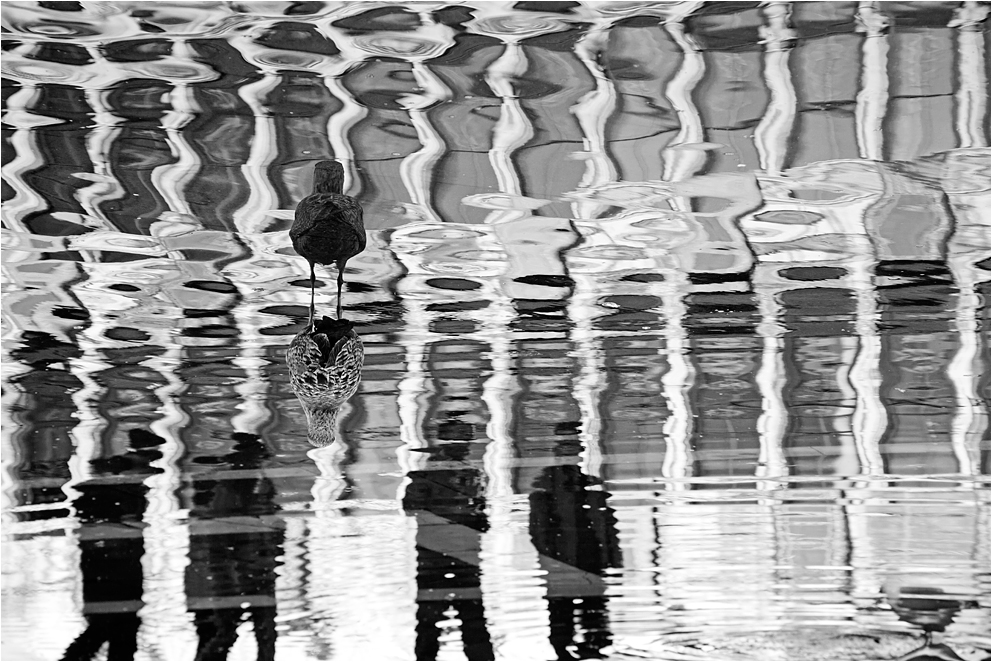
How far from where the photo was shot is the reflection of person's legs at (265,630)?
7.22 feet

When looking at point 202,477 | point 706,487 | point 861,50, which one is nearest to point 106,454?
point 202,477

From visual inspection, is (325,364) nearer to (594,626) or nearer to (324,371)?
(324,371)

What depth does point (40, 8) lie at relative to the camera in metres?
3.42

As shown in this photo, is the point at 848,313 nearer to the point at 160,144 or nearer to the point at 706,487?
the point at 706,487

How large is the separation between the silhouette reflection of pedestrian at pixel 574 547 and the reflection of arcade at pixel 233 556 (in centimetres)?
62

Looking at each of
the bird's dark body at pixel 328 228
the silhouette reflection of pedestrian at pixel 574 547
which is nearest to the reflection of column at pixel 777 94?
the bird's dark body at pixel 328 228

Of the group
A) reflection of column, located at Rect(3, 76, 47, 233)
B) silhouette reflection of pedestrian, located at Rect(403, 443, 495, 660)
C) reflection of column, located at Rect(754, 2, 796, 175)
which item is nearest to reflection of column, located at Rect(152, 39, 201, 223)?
reflection of column, located at Rect(3, 76, 47, 233)

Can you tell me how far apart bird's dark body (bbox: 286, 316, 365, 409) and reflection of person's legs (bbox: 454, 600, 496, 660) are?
2.82 ft

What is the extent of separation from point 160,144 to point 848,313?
7.87ft

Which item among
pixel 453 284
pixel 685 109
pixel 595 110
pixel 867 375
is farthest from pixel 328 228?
pixel 867 375

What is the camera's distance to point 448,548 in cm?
243

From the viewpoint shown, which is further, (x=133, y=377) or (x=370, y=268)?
(x=370, y=268)

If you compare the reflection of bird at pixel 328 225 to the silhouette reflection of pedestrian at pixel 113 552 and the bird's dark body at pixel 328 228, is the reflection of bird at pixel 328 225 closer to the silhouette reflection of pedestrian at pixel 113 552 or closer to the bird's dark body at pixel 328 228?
the bird's dark body at pixel 328 228

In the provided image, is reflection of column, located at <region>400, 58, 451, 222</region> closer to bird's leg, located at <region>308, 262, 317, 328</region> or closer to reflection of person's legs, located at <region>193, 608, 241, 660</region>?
bird's leg, located at <region>308, 262, 317, 328</region>
